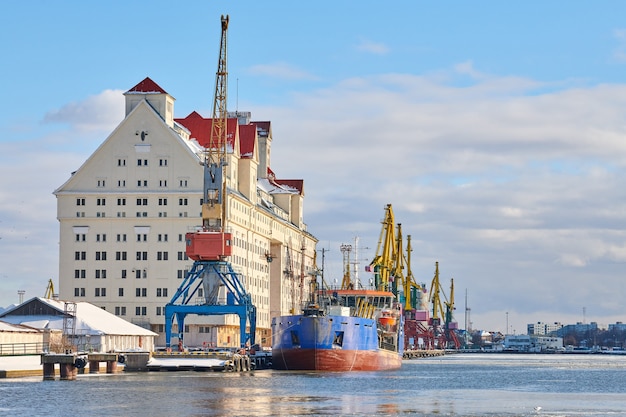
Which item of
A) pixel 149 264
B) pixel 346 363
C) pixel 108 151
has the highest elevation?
pixel 108 151

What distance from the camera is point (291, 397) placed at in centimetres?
7956

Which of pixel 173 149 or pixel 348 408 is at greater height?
pixel 173 149

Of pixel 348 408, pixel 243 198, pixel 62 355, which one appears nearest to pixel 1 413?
pixel 348 408

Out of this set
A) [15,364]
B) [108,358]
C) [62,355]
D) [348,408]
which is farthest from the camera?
[108,358]

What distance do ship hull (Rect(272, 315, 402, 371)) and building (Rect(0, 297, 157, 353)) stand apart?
14.6 meters

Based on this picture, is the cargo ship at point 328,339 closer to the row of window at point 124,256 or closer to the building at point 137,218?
the row of window at point 124,256

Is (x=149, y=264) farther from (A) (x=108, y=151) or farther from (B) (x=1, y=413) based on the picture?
(B) (x=1, y=413)

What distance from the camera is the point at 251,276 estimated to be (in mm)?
180500

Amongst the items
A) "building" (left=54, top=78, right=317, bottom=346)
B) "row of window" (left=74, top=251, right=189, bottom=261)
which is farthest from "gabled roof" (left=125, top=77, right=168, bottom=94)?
"row of window" (left=74, top=251, right=189, bottom=261)

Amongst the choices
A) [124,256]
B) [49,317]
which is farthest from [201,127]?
[49,317]

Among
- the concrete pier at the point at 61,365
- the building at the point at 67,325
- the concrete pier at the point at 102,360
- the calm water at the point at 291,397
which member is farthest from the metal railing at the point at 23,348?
the calm water at the point at 291,397

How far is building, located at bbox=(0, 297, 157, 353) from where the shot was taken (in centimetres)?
11403

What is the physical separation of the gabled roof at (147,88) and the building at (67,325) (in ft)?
149

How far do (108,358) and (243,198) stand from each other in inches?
2686
